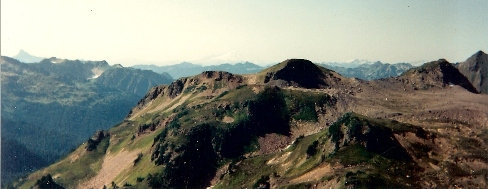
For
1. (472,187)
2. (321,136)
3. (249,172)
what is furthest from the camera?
(249,172)

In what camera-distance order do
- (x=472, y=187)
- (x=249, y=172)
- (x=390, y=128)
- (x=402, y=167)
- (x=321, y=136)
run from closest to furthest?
(x=472, y=187), (x=402, y=167), (x=390, y=128), (x=321, y=136), (x=249, y=172)

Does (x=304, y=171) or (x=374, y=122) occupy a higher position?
(x=374, y=122)

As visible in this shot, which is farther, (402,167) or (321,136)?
(321,136)

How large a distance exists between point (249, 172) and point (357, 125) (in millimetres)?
54216

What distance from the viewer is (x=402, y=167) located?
136 metres

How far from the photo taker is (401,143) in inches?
6029

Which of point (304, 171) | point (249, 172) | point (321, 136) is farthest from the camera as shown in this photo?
point (249, 172)

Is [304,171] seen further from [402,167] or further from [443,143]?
[443,143]

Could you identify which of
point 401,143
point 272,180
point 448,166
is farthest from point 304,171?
point 448,166

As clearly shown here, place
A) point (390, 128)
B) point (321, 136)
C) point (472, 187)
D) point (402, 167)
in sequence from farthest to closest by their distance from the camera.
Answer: point (321, 136), point (390, 128), point (402, 167), point (472, 187)

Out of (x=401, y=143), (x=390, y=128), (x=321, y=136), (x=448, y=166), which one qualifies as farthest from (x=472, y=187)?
(x=321, y=136)

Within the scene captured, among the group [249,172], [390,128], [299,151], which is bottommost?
[249,172]

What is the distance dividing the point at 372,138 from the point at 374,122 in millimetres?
15047

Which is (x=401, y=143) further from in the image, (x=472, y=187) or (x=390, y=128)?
(x=472, y=187)
